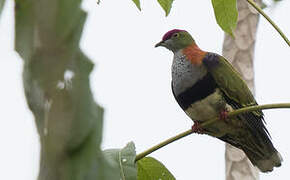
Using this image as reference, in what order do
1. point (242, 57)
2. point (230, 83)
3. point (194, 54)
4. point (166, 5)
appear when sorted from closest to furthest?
point (166, 5) → point (230, 83) → point (194, 54) → point (242, 57)

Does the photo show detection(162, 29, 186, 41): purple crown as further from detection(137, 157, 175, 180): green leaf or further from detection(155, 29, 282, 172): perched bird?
detection(137, 157, 175, 180): green leaf

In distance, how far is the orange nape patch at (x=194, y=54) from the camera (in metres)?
4.04

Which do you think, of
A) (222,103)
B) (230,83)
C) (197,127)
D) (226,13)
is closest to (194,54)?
(230,83)

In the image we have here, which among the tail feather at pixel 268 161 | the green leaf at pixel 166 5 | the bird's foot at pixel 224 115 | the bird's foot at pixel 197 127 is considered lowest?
the tail feather at pixel 268 161

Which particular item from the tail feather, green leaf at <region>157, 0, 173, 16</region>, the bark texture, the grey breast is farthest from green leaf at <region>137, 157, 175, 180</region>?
the bark texture

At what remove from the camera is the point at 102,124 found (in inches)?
25.1

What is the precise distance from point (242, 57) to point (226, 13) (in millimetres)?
3318

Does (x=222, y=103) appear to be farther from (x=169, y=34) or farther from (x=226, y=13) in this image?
(x=226, y=13)

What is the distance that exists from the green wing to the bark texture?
1437mm

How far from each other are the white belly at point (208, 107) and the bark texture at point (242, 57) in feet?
5.10

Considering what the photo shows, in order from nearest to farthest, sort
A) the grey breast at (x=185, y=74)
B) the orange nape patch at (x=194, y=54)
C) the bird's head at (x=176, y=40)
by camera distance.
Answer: the grey breast at (x=185, y=74)
the orange nape patch at (x=194, y=54)
the bird's head at (x=176, y=40)

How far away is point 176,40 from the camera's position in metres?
4.60

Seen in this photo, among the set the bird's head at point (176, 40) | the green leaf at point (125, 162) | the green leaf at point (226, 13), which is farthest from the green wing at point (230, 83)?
the green leaf at point (125, 162)

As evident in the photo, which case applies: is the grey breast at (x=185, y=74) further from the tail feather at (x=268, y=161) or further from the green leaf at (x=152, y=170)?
the green leaf at (x=152, y=170)
